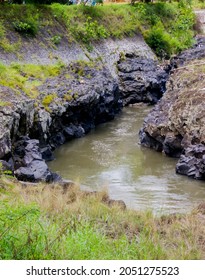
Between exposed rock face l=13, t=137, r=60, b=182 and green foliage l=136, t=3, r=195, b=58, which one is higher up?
green foliage l=136, t=3, r=195, b=58

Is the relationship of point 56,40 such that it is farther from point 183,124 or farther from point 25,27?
point 183,124

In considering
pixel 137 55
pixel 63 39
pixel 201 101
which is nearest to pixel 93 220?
pixel 201 101

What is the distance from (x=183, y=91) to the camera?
808 inches

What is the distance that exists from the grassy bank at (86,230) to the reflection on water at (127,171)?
2339 millimetres

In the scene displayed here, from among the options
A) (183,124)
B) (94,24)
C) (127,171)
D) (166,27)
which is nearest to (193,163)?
(127,171)

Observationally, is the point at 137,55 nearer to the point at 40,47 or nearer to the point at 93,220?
the point at 40,47

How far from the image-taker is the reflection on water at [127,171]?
47.3ft

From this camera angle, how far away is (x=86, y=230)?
8172 millimetres

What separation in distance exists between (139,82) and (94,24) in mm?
4832

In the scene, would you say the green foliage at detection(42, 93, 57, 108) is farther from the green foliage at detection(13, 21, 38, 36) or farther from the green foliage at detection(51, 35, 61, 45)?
the green foliage at detection(51, 35, 61, 45)

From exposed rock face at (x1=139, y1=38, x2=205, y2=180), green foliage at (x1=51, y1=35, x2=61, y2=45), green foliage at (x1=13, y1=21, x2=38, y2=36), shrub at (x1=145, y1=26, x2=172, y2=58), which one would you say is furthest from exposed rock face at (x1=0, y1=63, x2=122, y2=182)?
shrub at (x1=145, y1=26, x2=172, y2=58)

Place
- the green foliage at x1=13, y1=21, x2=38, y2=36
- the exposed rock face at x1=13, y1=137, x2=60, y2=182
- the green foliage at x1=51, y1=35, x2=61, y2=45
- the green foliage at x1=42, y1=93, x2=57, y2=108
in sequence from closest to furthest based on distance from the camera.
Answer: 1. the exposed rock face at x1=13, y1=137, x2=60, y2=182
2. the green foliage at x1=42, y1=93, x2=57, y2=108
3. the green foliage at x1=13, y1=21, x2=38, y2=36
4. the green foliage at x1=51, y1=35, x2=61, y2=45

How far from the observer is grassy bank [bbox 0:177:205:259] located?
708cm

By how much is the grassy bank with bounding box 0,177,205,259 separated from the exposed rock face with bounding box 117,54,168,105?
62.1ft
